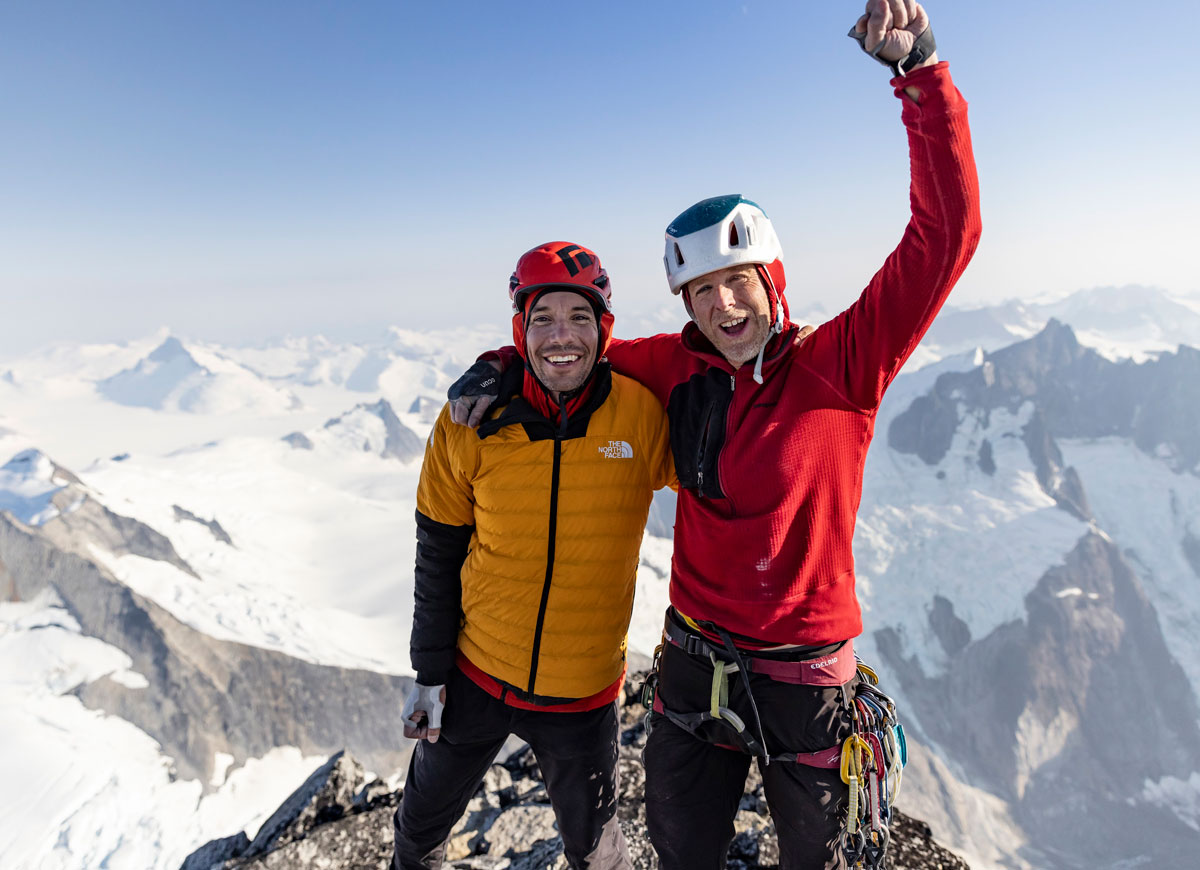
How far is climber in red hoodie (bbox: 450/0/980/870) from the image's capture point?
4090 mm

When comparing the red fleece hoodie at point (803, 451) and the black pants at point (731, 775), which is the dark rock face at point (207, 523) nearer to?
the black pants at point (731, 775)

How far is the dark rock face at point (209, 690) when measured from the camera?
317 ft

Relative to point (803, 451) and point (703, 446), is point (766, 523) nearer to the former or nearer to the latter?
point (803, 451)

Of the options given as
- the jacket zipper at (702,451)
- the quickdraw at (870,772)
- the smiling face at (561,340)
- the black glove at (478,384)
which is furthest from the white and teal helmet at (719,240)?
the quickdraw at (870,772)

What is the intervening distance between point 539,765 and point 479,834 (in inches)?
163

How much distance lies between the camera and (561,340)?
4617 millimetres

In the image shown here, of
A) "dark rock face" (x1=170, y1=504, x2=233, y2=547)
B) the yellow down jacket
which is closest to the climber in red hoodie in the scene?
the yellow down jacket

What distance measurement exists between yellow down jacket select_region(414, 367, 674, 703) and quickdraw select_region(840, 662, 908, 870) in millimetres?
1913

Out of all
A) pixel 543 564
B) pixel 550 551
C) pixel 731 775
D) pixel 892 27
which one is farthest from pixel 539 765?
pixel 892 27

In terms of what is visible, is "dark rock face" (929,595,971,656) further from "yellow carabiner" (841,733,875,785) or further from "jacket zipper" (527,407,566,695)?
"jacket zipper" (527,407,566,695)

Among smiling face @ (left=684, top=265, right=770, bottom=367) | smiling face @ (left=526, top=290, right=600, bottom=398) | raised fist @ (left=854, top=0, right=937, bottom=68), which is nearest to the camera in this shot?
raised fist @ (left=854, top=0, right=937, bottom=68)

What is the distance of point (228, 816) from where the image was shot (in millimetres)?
81500

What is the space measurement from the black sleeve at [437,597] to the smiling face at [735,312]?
2.57 m

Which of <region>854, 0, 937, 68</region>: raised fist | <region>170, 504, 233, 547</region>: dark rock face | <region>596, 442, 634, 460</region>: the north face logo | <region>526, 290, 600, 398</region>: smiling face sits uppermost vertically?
<region>854, 0, 937, 68</region>: raised fist
